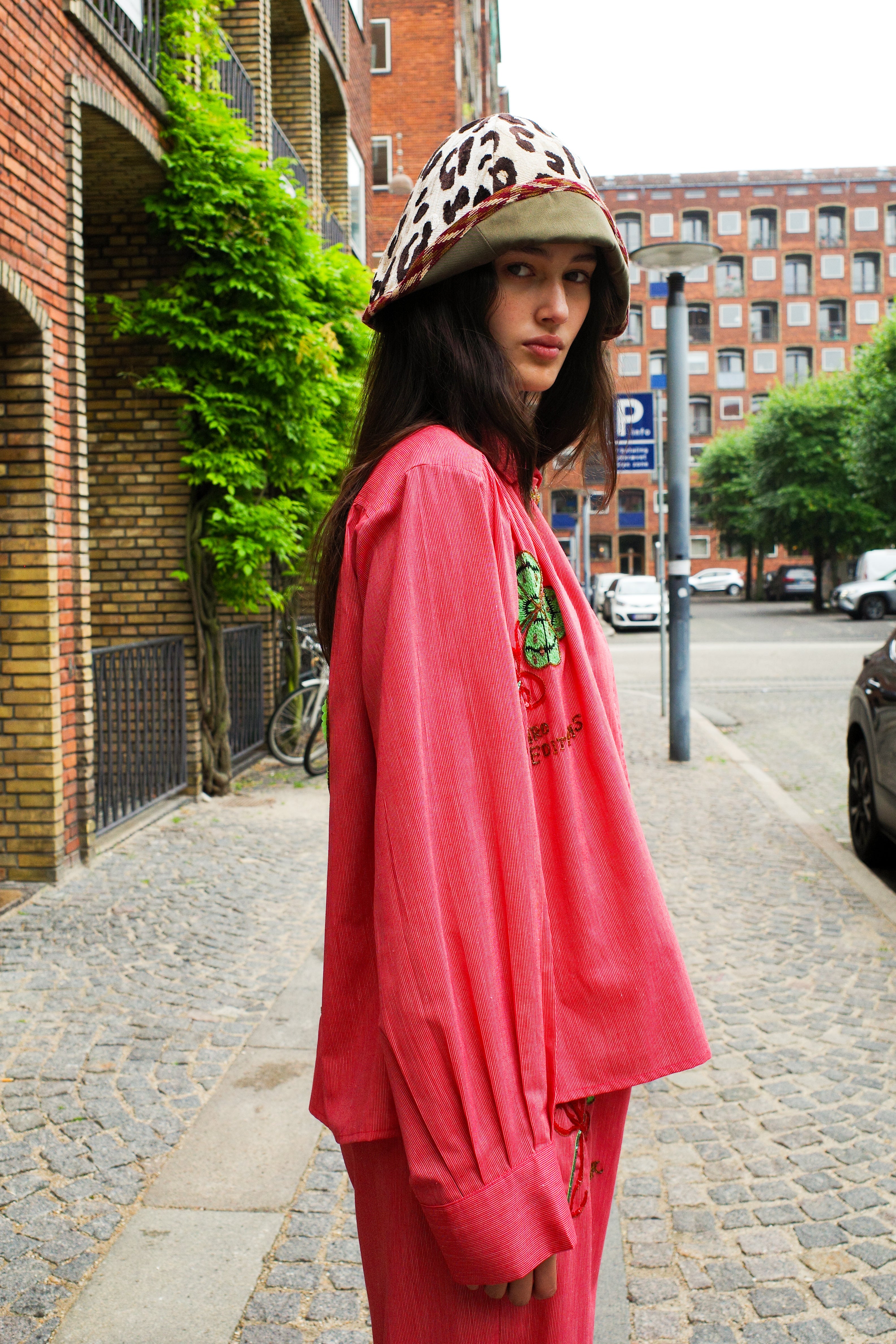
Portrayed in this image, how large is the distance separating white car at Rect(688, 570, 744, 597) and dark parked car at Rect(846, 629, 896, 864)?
5904cm

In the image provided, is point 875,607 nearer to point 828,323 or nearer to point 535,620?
point 535,620

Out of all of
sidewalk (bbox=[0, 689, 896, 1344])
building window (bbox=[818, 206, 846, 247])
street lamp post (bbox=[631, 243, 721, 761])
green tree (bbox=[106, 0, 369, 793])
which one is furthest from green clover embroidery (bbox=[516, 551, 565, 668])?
building window (bbox=[818, 206, 846, 247])

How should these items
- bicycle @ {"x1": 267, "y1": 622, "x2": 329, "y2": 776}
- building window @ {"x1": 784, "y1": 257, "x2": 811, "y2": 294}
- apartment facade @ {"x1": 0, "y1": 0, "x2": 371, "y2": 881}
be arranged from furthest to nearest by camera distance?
building window @ {"x1": 784, "y1": 257, "x2": 811, "y2": 294}, bicycle @ {"x1": 267, "y1": 622, "x2": 329, "y2": 776}, apartment facade @ {"x1": 0, "y1": 0, "x2": 371, "y2": 881}

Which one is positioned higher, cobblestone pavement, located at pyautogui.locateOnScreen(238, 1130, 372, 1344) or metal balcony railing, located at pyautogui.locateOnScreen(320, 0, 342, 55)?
metal balcony railing, located at pyautogui.locateOnScreen(320, 0, 342, 55)

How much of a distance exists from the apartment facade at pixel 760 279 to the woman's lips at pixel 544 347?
73.3 metres

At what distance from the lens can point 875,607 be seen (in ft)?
117

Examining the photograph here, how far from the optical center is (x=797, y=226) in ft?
245

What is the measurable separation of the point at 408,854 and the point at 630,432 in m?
12.0

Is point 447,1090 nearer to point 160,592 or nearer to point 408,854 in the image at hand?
point 408,854

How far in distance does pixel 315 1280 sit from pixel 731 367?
77.4 m

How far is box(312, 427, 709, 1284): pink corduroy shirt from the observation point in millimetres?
1125

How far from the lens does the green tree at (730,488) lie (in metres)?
59.0

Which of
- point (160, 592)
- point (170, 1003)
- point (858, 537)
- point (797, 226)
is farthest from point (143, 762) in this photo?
point (797, 226)

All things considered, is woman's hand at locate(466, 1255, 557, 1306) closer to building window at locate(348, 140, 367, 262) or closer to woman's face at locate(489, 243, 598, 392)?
woman's face at locate(489, 243, 598, 392)
